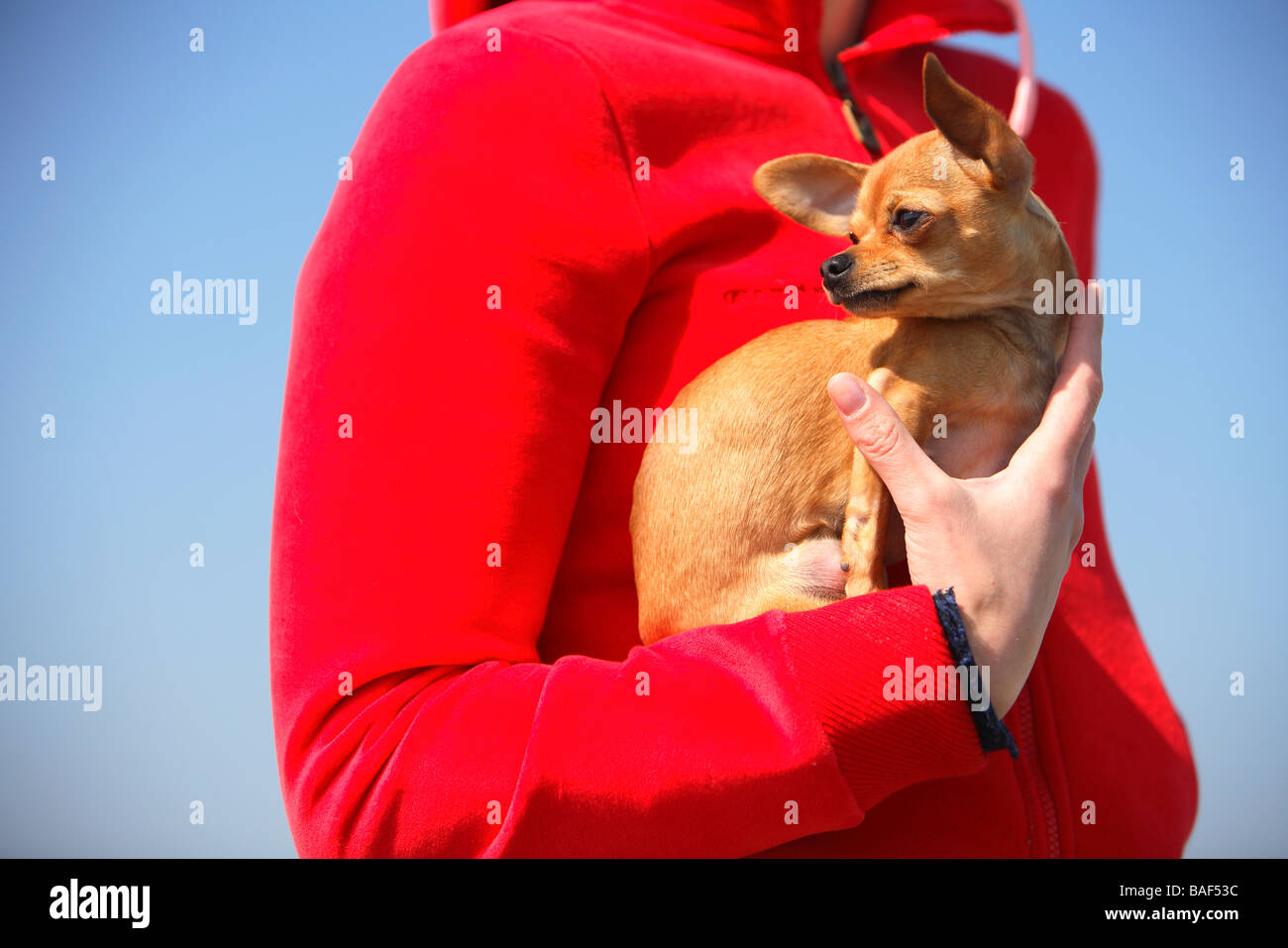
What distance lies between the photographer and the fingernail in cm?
149

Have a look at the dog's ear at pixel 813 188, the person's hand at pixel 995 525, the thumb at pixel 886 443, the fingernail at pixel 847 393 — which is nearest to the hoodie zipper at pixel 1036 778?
the person's hand at pixel 995 525

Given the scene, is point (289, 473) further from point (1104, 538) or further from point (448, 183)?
point (1104, 538)

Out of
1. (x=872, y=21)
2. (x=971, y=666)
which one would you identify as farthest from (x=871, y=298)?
(x=872, y=21)

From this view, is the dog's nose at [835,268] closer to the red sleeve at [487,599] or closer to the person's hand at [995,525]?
the person's hand at [995,525]

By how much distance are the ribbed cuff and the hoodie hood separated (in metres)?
1.23

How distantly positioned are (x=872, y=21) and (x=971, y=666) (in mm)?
1575

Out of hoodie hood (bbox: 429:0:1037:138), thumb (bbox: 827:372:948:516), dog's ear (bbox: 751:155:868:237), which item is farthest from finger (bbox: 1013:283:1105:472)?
hoodie hood (bbox: 429:0:1037:138)

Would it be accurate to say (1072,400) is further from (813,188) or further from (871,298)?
(813,188)

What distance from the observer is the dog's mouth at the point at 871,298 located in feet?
5.20

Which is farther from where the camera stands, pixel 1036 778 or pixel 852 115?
pixel 852 115

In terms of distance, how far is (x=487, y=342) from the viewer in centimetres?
140

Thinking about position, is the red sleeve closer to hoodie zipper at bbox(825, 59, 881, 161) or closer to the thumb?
the thumb

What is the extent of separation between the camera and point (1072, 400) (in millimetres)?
1623
